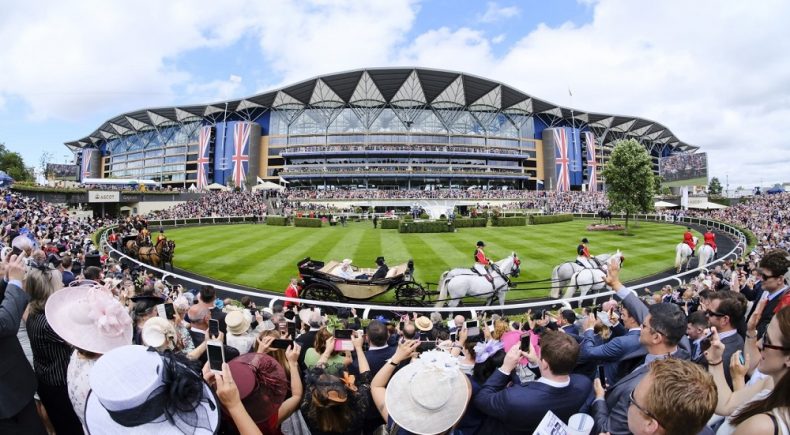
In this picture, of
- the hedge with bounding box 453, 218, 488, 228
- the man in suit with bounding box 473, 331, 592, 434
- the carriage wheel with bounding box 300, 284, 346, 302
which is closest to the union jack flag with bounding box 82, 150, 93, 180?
the hedge with bounding box 453, 218, 488, 228

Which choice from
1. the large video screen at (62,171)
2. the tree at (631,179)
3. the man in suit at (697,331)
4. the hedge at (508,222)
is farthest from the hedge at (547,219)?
the large video screen at (62,171)

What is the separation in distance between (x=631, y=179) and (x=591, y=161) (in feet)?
197

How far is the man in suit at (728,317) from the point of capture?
3449 mm

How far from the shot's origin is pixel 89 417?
185 cm

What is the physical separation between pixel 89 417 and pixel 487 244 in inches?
858

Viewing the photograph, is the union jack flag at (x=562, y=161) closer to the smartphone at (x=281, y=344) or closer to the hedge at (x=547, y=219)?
the hedge at (x=547, y=219)

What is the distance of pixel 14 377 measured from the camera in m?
2.71

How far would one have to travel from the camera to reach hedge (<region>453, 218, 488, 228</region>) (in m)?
31.2

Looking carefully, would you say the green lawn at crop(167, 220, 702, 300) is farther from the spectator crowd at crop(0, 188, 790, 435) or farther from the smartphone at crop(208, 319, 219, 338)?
the smartphone at crop(208, 319, 219, 338)

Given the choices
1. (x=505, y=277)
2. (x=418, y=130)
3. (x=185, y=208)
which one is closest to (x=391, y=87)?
(x=418, y=130)

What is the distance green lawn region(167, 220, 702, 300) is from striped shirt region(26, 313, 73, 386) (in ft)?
31.6

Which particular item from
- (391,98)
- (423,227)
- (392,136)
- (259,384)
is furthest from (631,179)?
(391,98)

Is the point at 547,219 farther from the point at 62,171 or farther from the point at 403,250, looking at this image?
the point at 62,171

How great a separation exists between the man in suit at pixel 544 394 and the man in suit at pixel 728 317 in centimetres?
190
